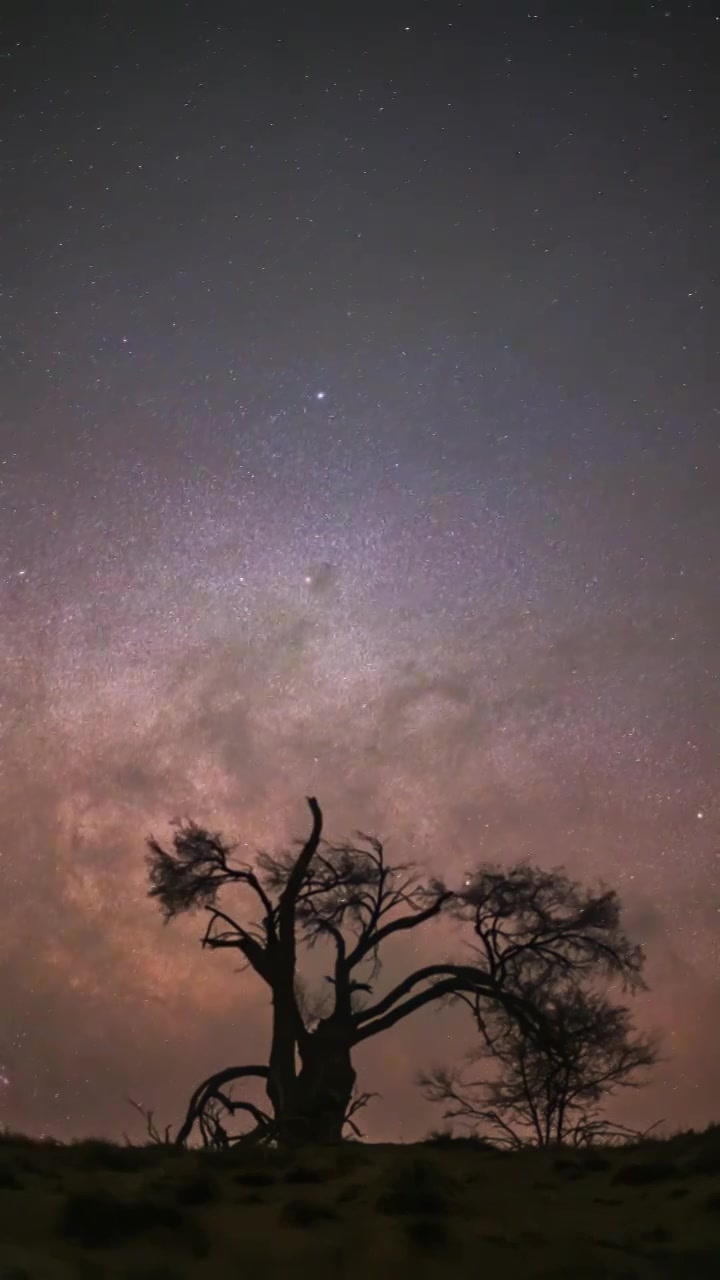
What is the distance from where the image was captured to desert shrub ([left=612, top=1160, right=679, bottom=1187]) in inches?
334

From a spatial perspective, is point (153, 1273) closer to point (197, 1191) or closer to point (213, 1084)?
point (197, 1191)

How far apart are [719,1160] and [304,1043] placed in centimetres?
1077

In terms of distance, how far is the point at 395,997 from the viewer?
18.7m

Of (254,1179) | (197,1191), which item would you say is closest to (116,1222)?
(197,1191)

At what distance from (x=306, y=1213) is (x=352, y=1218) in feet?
1.03

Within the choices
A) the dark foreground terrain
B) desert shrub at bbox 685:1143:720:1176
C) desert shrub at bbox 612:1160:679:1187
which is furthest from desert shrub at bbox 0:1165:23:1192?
desert shrub at bbox 685:1143:720:1176

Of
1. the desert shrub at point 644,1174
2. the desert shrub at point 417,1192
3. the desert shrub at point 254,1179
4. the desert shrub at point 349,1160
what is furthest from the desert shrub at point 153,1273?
the desert shrub at point 644,1174

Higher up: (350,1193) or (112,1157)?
(350,1193)

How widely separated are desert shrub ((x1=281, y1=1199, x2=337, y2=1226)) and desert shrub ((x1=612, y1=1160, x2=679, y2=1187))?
2.95m

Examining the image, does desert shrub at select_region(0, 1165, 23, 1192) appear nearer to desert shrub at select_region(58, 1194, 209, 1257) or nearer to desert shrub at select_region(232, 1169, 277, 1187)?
desert shrub at select_region(58, 1194, 209, 1257)

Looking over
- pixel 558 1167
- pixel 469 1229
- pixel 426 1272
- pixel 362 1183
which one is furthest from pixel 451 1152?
pixel 426 1272

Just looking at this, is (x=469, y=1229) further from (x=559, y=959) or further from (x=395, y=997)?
(x=559, y=959)

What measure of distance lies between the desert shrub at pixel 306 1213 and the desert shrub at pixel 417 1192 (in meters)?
0.37

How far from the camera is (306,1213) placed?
6.85 metres
